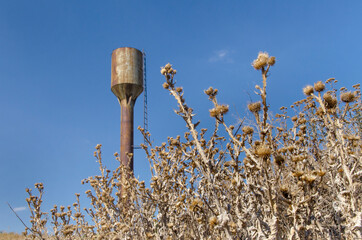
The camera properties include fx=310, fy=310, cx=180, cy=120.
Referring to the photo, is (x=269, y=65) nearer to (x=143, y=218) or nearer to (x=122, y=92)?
(x=143, y=218)

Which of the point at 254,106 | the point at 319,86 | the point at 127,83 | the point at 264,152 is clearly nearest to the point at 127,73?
the point at 127,83

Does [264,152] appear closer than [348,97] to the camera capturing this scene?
Yes

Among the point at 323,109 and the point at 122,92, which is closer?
the point at 323,109

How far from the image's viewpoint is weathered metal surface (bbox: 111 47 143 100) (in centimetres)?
1310

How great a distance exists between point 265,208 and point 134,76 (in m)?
11.6

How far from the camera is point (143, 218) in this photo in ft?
10.6

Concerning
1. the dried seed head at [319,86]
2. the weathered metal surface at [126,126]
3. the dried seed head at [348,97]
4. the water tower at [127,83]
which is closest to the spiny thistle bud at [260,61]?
the dried seed head at [319,86]

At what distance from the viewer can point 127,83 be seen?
1301cm

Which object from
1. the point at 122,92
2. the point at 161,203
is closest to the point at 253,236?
the point at 161,203

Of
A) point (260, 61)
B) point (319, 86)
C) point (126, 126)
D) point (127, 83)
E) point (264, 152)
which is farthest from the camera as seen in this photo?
point (127, 83)

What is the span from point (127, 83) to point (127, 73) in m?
0.50

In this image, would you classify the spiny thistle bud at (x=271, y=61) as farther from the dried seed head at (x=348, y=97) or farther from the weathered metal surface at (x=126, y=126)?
the weathered metal surface at (x=126, y=126)

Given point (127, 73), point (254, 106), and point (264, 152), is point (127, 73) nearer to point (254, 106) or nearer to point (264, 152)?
point (254, 106)

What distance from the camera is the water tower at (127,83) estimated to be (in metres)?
12.7
